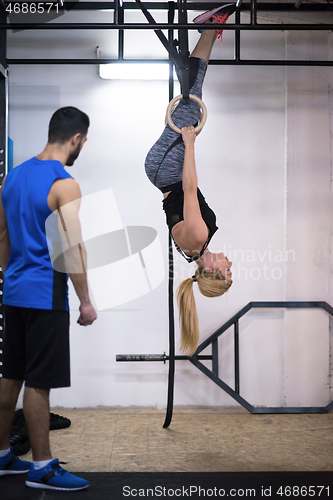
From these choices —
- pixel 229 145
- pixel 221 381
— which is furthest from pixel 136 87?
pixel 221 381

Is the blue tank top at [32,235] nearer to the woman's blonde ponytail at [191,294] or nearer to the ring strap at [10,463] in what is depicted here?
the ring strap at [10,463]

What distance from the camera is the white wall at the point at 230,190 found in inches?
143

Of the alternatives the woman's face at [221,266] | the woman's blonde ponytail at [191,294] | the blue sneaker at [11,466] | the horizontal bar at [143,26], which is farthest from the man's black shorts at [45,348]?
the horizontal bar at [143,26]

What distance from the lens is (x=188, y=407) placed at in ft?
12.0

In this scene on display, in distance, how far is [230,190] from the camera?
12.2ft

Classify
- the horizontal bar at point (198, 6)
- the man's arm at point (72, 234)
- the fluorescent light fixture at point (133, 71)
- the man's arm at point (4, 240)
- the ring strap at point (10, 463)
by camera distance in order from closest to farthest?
the man's arm at point (72, 234), the man's arm at point (4, 240), the ring strap at point (10, 463), the horizontal bar at point (198, 6), the fluorescent light fixture at point (133, 71)

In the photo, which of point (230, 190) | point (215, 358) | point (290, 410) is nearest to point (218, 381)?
point (215, 358)

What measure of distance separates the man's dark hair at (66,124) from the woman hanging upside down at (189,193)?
1.78ft

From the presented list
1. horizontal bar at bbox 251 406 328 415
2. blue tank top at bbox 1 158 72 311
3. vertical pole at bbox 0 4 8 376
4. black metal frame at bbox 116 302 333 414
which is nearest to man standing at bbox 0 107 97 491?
blue tank top at bbox 1 158 72 311

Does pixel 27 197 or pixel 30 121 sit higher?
pixel 30 121

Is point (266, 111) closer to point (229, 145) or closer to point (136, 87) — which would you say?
point (229, 145)

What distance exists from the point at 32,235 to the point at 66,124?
0.56m

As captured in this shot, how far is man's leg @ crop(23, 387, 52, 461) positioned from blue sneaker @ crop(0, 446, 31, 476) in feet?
0.94

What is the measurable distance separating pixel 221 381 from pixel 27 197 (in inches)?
88.3
